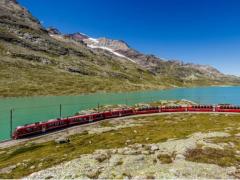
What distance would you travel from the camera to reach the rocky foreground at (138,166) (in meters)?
27.5

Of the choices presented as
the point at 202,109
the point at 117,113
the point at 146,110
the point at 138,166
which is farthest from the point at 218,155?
the point at 202,109

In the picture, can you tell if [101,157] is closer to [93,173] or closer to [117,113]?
[93,173]

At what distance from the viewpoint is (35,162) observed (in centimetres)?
3403

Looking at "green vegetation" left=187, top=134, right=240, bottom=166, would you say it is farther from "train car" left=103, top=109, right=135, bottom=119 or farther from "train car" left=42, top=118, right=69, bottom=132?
"train car" left=103, top=109, right=135, bottom=119

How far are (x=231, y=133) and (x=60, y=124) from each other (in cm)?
4323

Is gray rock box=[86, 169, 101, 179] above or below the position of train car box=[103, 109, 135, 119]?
below

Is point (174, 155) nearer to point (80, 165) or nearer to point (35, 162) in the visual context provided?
point (80, 165)

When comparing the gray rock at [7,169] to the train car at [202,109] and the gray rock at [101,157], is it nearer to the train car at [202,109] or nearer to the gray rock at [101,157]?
the gray rock at [101,157]

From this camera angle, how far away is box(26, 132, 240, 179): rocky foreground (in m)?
27.5

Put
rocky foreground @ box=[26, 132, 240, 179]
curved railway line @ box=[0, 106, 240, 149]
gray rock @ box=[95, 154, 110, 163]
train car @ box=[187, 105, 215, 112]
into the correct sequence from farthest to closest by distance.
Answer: train car @ box=[187, 105, 215, 112]
curved railway line @ box=[0, 106, 240, 149]
gray rock @ box=[95, 154, 110, 163]
rocky foreground @ box=[26, 132, 240, 179]

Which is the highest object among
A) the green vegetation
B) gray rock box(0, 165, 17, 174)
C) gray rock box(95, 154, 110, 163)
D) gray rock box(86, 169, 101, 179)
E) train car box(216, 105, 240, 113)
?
train car box(216, 105, 240, 113)

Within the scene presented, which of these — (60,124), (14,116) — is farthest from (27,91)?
(60,124)

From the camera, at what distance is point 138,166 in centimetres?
3028

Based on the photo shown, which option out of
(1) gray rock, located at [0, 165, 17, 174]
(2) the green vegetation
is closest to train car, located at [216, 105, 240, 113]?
(2) the green vegetation
